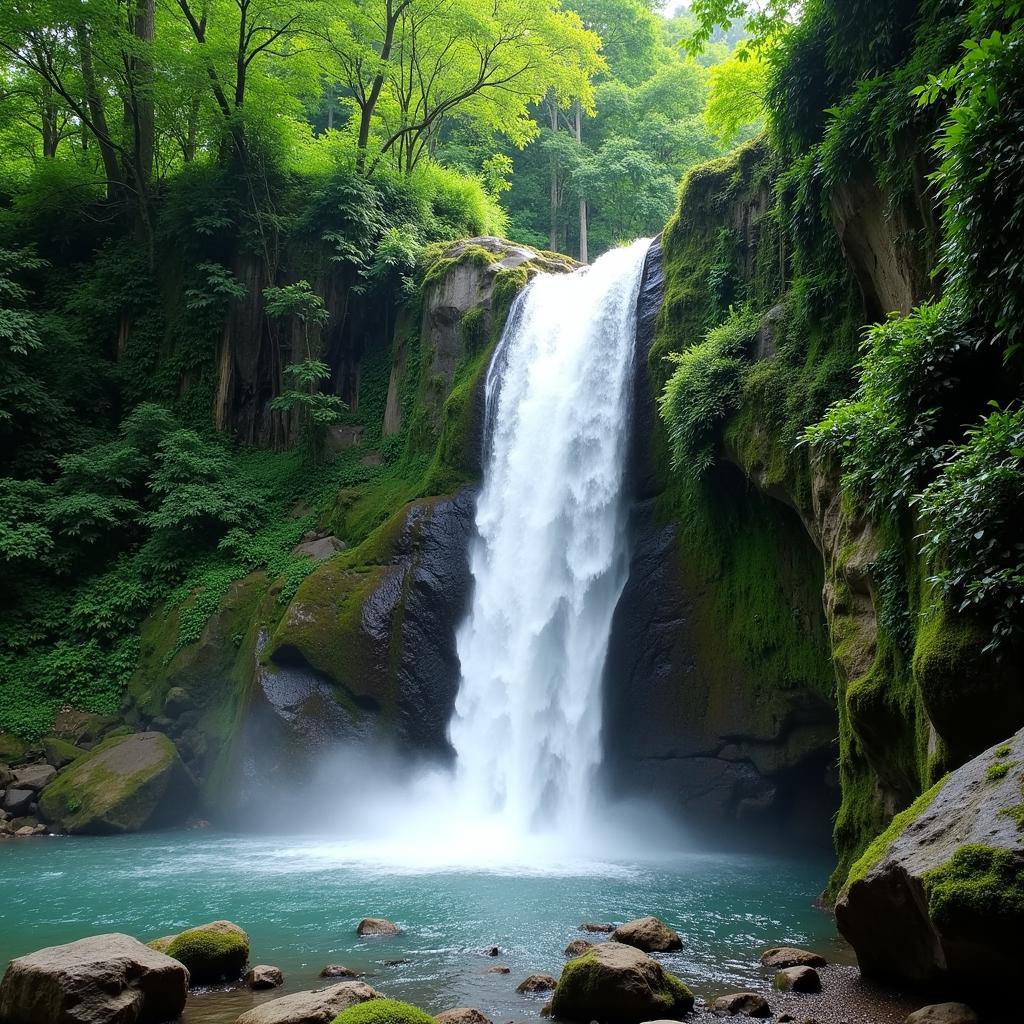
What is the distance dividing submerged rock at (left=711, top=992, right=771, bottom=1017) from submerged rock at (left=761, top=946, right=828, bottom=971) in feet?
2.94

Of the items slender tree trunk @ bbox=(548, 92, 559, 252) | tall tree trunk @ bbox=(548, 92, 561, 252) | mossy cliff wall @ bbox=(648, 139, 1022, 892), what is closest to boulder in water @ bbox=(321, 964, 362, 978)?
mossy cliff wall @ bbox=(648, 139, 1022, 892)

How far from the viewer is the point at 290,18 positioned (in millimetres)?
21188

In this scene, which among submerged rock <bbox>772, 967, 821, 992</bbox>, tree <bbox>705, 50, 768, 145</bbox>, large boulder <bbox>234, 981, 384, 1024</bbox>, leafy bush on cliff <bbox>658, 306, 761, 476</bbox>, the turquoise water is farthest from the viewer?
tree <bbox>705, 50, 768, 145</bbox>

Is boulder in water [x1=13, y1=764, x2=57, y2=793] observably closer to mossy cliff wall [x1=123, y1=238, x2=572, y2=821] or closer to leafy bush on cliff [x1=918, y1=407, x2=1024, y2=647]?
mossy cliff wall [x1=123, y1=238, x2=572, y2=821]

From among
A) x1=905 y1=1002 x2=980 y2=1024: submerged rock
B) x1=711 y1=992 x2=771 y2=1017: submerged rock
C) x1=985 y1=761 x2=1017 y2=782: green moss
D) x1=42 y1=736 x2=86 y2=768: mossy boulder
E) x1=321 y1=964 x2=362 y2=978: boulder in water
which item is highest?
x1=985 y1=761 x2=1017 y2=782: green moss

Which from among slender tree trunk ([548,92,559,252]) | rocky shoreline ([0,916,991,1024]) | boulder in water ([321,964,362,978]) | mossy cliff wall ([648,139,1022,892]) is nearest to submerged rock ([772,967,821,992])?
rocky shoreline ([0,916,991,1024])

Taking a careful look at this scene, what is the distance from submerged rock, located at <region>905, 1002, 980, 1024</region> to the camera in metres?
4.43

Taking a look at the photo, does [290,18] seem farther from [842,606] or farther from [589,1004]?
[589,1004]

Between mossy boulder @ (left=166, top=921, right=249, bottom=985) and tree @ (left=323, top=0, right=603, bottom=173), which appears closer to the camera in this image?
mossy boulder @ (left=166, top=921, right=249, bottom=985)

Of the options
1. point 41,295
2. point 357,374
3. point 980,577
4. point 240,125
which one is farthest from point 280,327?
point 980,577

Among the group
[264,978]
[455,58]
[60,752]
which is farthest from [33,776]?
[455,58]

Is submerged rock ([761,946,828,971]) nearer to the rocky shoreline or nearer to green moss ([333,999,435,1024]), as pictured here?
the rocky shoreline

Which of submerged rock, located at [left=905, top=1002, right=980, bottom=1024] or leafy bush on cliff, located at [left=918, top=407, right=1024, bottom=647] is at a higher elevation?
leafy bush on cliff, located at [left=918, top=407, right=1024, bottom=647]

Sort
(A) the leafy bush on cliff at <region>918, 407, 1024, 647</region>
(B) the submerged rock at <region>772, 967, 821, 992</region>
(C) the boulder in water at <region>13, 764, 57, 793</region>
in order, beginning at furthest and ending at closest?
1. (C) the boulder in water at <region>13, 764, 57, 793</region>
2. (B) the submerged rock at <region>772, 967, 821, 992</region>
3. (A) the leafy bush on cliff at <region>918, 407, 1024, 647</region>
